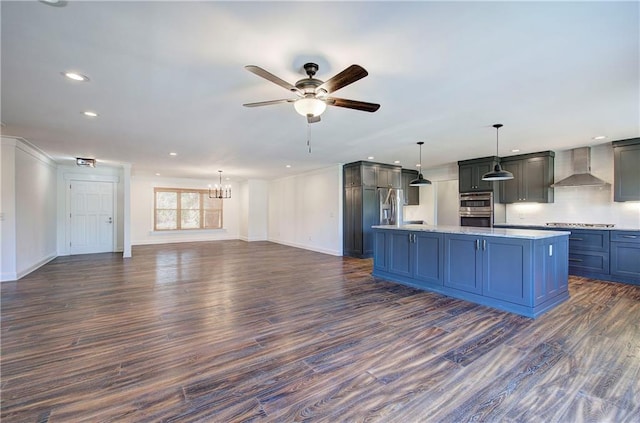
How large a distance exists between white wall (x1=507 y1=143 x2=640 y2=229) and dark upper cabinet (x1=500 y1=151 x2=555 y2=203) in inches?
7.7

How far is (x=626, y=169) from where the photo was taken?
5129 mm

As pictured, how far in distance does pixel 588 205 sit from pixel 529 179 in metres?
1.12

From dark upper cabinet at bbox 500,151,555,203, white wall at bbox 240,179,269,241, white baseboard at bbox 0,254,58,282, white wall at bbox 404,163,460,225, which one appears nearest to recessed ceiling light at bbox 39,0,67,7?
white baseboard at bbox 0,254,58,282

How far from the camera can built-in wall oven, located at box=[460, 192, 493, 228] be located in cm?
681

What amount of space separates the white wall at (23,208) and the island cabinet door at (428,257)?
695 cm

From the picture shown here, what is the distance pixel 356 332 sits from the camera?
298 centimetres

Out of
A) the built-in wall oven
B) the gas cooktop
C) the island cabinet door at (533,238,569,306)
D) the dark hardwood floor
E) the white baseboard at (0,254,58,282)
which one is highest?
the built-in wall oven

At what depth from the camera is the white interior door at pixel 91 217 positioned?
26.6ft

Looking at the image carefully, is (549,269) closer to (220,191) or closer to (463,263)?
(463,263)

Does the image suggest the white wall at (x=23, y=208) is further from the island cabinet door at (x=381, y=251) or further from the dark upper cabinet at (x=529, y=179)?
the dark upper cabinet at (x=529, y=179)

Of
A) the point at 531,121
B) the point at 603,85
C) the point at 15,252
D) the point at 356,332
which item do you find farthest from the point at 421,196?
the point at 15,252

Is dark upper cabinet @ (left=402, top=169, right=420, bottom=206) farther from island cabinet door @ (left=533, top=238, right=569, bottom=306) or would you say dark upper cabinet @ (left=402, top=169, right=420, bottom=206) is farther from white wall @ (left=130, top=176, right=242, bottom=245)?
white wall @ (left=130, top=176, right=242, bottom=245)

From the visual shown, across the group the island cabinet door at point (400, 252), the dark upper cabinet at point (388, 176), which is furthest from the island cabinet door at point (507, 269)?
the dark upper cabinet at point (388, 176)

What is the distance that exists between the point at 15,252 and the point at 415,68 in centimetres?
704
